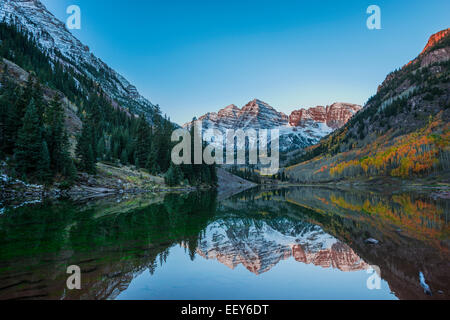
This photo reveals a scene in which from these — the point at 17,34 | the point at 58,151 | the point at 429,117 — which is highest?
the point at 17,34

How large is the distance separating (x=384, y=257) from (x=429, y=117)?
20086 centimetres

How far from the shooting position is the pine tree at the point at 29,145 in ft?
147

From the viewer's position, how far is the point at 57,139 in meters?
52.5

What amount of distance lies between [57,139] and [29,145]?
707cm

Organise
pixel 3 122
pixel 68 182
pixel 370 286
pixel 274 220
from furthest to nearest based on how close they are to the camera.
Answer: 1. pixel 68 182
2. pixel 3 122
3. pixel 274 220
4. pixel 370 286

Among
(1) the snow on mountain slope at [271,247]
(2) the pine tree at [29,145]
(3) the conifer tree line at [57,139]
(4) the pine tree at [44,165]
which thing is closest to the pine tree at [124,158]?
(3) the conifer tree line at [57,139]

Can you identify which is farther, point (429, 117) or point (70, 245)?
point (429, 117)

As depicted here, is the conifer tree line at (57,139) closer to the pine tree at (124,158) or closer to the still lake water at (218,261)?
the pine tree at (124,158)

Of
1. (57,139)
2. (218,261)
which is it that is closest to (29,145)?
(57,139)

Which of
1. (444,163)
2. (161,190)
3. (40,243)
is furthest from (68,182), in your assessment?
(444,163)

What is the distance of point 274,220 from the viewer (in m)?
27.9

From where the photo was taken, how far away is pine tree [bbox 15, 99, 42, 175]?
44.9m

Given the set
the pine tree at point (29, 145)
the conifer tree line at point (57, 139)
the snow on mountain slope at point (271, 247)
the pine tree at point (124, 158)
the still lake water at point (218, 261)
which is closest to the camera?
the still lake water at point (218, 261)

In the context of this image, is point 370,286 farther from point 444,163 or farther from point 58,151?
point 444,163
